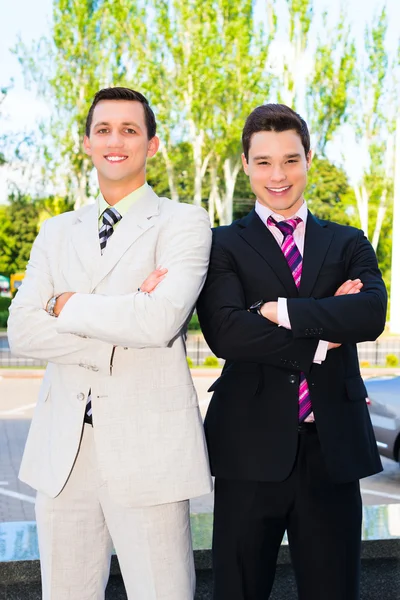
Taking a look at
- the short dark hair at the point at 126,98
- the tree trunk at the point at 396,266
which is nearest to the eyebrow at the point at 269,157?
the short dark hair at the point at 126,98

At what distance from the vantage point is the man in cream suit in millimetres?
2465

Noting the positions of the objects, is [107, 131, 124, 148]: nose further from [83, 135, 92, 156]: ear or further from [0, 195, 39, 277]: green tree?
[0, 195, 39, 277]: green tree

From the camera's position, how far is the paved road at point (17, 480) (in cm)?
769

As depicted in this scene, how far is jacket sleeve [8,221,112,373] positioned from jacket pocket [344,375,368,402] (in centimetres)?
80

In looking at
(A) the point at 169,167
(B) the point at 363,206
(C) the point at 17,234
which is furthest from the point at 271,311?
(C) the point at 17,234

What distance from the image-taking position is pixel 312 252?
2.75m

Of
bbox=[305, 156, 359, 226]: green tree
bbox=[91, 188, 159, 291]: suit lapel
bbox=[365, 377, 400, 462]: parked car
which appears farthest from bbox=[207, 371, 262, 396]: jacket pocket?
bbox=[305, 156, 359, 226]: green tree

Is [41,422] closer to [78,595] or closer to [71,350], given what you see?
[71,350]

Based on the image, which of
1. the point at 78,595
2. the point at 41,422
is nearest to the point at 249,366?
the point at 41,422

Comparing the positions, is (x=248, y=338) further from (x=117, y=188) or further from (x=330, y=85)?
(x=330, y=85)

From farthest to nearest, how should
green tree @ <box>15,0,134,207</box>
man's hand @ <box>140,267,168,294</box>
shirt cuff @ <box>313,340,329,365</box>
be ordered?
green tree @ <box>15,0,134,207</box>, shirt cuff @ <box>313,340,329,365</box>, man's hand @ <box>140,267,168,294</box>

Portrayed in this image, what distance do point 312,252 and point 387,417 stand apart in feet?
17.7

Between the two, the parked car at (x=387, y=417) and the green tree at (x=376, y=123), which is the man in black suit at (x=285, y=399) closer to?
the parked car at (x=387, y=417)

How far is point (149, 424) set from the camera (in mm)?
2482
